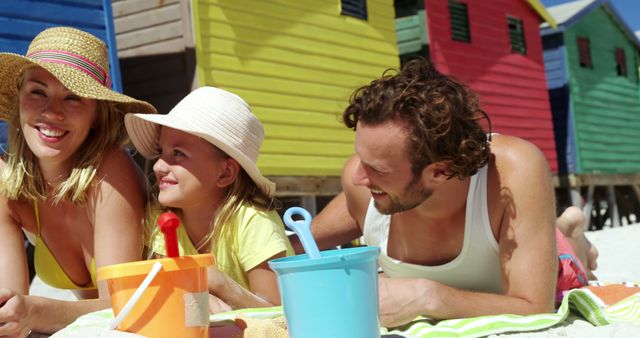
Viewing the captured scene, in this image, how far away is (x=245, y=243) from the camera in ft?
9.30

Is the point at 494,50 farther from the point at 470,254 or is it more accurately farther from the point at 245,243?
the point at 245,243

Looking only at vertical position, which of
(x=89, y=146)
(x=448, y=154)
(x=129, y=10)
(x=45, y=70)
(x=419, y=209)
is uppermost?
(x=129, y=10)

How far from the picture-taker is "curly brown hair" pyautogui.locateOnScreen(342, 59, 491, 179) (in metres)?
2.46

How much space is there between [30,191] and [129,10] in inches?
263

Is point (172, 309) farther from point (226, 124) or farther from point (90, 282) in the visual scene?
point (90, 282)

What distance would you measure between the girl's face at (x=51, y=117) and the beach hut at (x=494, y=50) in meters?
9.17

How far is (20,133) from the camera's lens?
2.99 m

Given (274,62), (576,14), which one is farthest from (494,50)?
(274,62)

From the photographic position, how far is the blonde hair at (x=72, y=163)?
2.78 metres

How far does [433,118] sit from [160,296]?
1.14m

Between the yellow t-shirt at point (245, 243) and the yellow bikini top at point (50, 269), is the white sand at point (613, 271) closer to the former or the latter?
the yellow t-shirt at point (245, 243)

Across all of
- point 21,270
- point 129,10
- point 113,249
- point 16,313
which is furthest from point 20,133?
point 129,10

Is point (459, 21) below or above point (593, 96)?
above

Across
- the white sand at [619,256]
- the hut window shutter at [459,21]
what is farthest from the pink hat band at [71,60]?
the hut window shutter at [459,21]
